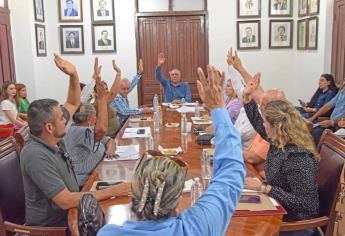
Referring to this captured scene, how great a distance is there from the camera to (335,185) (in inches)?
78.8

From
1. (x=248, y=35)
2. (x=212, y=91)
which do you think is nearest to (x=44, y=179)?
(x=212, y=91)

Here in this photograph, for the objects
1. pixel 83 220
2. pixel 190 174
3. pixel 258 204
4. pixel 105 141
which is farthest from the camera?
pixel 105 141

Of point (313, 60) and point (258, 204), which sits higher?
point (313, 60)

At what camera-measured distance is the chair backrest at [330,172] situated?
199 centimetres

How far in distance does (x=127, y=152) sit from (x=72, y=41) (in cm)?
470

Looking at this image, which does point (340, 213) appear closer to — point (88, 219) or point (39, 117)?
point (88, 219)

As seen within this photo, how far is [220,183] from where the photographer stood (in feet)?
3.48

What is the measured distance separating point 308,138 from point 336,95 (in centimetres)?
331

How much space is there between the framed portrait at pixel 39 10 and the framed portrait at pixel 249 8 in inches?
132

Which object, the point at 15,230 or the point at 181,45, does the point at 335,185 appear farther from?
the point at 181,45

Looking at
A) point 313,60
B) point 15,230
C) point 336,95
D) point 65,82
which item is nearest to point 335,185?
point 15,230

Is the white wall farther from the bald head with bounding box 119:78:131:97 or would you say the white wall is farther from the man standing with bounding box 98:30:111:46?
the bald head with bounding box 119:78:131:97

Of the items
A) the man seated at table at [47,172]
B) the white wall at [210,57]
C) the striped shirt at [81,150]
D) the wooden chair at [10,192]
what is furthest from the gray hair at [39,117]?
the white wall at [210,57]

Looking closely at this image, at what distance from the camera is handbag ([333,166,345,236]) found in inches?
78.1
